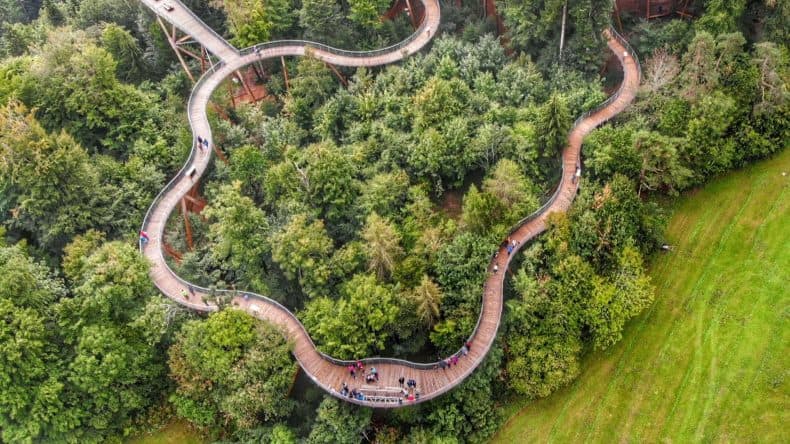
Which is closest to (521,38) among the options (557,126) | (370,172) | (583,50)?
(583,50)

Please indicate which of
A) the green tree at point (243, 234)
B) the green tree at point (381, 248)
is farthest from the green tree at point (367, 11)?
the green tree at point (381, 248)

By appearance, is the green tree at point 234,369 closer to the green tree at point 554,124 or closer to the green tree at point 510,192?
the green tree at point 510,192

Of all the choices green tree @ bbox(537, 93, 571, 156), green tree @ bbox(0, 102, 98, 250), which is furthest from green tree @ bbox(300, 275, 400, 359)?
green tree @ bbox(0, 102, 98, 250)

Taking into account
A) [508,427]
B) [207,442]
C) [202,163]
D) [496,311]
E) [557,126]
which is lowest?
[207,442]

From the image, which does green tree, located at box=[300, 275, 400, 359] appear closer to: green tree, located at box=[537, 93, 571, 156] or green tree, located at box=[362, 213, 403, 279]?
green tree, located at box=[362, 213, 403, 279]

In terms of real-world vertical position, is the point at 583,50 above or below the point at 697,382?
above

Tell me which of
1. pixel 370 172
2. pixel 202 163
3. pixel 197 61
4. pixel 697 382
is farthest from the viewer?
pixel 197 61

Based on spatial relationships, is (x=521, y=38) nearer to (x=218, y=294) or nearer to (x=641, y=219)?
(x=641, y=219)
